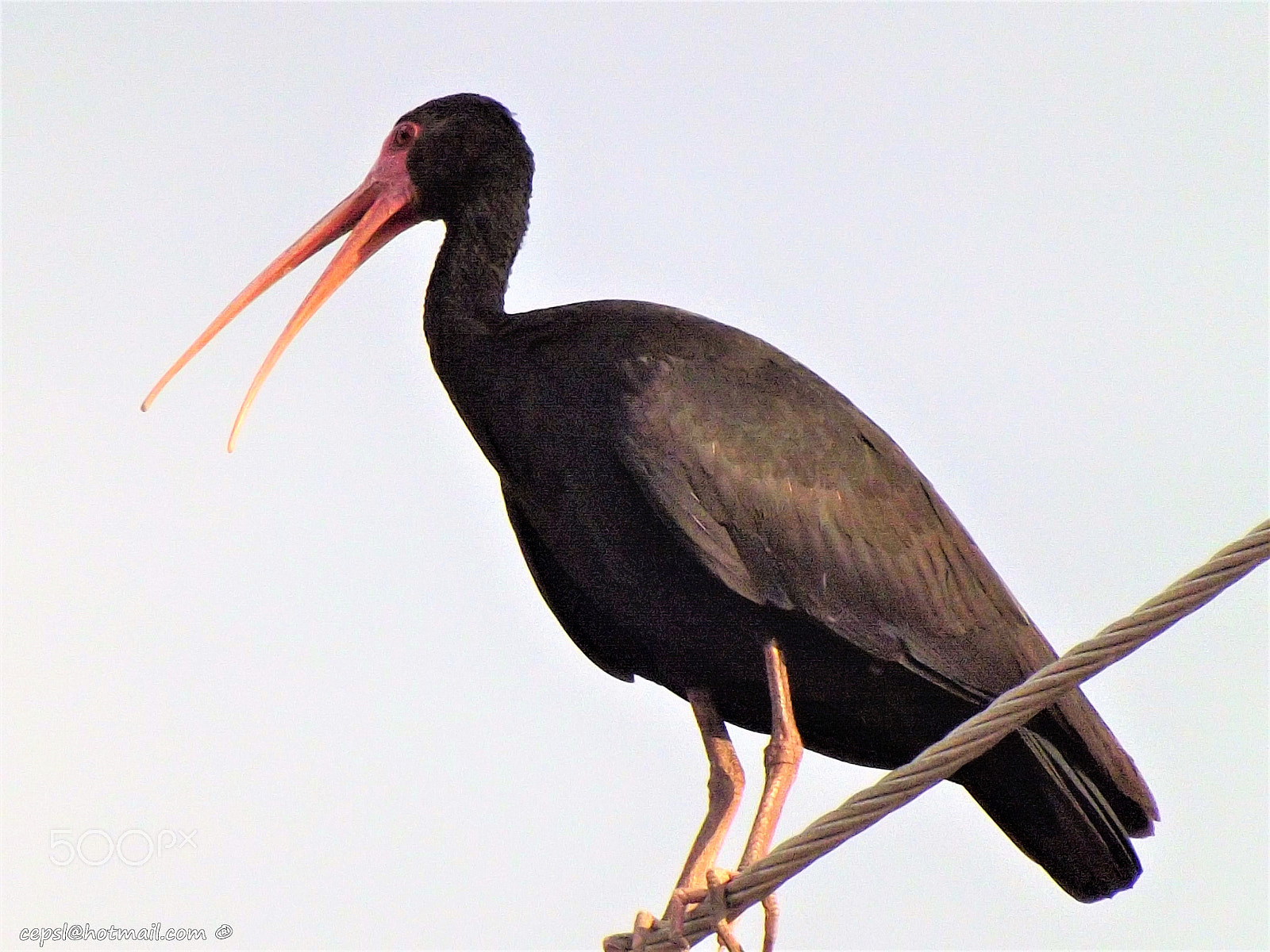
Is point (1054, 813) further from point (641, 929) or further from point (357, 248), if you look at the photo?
point (357, 248)

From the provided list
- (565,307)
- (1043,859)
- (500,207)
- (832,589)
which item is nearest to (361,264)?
(500,207)

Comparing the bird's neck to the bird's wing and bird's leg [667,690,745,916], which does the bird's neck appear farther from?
bird's leg [667,690,745,916]

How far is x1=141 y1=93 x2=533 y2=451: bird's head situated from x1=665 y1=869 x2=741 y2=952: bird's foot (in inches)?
88.6

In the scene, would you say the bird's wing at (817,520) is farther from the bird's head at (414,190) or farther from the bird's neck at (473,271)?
the bird's head at (414,190)

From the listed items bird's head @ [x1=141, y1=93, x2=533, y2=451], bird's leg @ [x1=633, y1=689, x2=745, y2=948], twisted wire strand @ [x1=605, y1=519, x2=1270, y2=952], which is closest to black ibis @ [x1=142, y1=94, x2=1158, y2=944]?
bird's leg @ [x1=633, y1=689, x2=745, y2=948]

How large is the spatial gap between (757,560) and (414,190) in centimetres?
203

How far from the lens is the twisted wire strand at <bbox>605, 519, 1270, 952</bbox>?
144 inches

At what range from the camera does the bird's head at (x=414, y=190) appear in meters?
6.61

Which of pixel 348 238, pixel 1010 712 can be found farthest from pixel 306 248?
pixel 1010 712

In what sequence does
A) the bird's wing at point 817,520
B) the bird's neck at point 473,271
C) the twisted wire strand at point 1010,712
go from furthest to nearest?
the bird's neck at point 473,271, the bird's wing at point 817,520, the twisted wire strand at point 1010,712

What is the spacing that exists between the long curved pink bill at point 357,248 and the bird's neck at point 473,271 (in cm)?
23

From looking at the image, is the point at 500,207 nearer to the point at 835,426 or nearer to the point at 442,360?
the point at 442,360

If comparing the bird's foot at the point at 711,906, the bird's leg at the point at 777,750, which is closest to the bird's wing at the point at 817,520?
the bird's leg at the point at 777,750

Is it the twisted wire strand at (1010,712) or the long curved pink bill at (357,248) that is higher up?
the long curved pink bill at (357,248)
